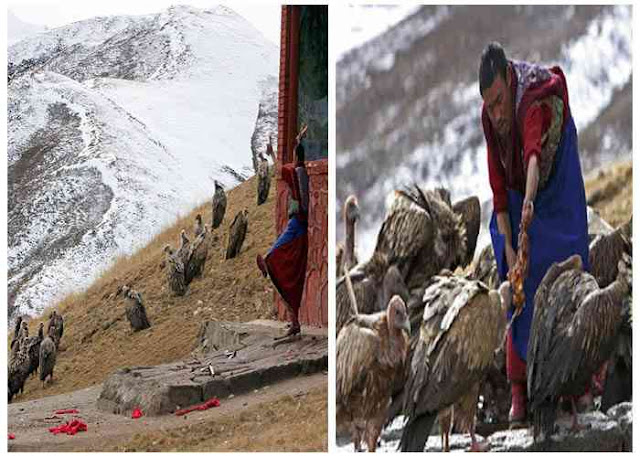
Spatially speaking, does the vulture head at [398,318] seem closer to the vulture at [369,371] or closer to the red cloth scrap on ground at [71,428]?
the vulture at [369,371]

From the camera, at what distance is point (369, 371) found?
5605mm

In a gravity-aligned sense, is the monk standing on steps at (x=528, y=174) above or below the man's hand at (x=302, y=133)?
below

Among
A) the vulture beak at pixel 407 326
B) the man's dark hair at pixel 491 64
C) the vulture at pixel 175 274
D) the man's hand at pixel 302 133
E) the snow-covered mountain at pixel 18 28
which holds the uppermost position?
the snow-covered mountain at pixel 18 28

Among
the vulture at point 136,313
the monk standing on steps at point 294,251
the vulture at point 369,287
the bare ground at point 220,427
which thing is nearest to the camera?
the vulture at point 369,287

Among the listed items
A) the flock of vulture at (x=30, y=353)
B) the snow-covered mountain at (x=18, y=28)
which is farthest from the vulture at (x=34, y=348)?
the snow-covered mountain at (x=18, y=28)

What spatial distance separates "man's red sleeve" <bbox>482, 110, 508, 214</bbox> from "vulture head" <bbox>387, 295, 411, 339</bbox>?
69 cm

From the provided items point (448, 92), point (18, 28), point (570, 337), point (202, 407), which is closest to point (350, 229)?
point (448, 92)

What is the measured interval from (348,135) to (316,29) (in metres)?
2.55

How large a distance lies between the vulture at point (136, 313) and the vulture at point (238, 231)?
84 cm

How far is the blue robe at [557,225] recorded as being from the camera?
5582 mm

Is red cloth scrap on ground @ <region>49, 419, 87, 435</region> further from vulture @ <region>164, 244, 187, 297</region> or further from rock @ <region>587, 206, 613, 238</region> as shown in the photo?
rock @ <region>587, 206, 613, 238</region>

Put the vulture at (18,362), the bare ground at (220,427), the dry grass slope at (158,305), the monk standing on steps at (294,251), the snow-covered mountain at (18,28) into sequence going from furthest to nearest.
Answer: the dry grass slope at (158,305), the snow-covered mountain at (18,28), the vulture at (18,362), the monk standing on steps at (294,251), the bare ground at (220,427)

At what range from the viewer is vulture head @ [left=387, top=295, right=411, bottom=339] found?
18.4 ft

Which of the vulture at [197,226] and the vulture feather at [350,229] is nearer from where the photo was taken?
the vulture feather at [350,229]
